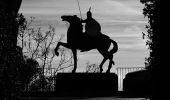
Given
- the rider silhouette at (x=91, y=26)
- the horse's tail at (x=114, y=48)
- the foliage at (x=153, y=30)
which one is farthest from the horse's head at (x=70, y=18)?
the foliage at (x=153, y=30)

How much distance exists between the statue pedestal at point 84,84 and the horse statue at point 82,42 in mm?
354

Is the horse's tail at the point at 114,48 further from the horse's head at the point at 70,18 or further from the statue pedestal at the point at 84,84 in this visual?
the horse's head at the point at 70,18

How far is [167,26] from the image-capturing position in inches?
534

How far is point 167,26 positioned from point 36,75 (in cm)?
2606

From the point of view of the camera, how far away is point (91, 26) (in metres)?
23.4

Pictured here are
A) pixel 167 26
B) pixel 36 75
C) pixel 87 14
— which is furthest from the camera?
pixel 36 75

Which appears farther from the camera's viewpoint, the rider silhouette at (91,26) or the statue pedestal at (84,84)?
the statue pedestal at (84,84)

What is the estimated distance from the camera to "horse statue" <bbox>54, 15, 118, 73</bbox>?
23875 millimetres

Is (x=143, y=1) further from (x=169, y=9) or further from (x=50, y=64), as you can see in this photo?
(x=50, y=64)

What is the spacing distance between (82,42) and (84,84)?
70.2 inches

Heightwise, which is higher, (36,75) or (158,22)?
(158,22)

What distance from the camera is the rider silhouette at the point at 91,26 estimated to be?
77.0ft

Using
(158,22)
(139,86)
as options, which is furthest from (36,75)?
(158,22)

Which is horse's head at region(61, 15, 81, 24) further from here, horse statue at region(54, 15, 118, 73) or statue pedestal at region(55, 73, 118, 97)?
statue pedestal at region(55, 73, 118, 97)
